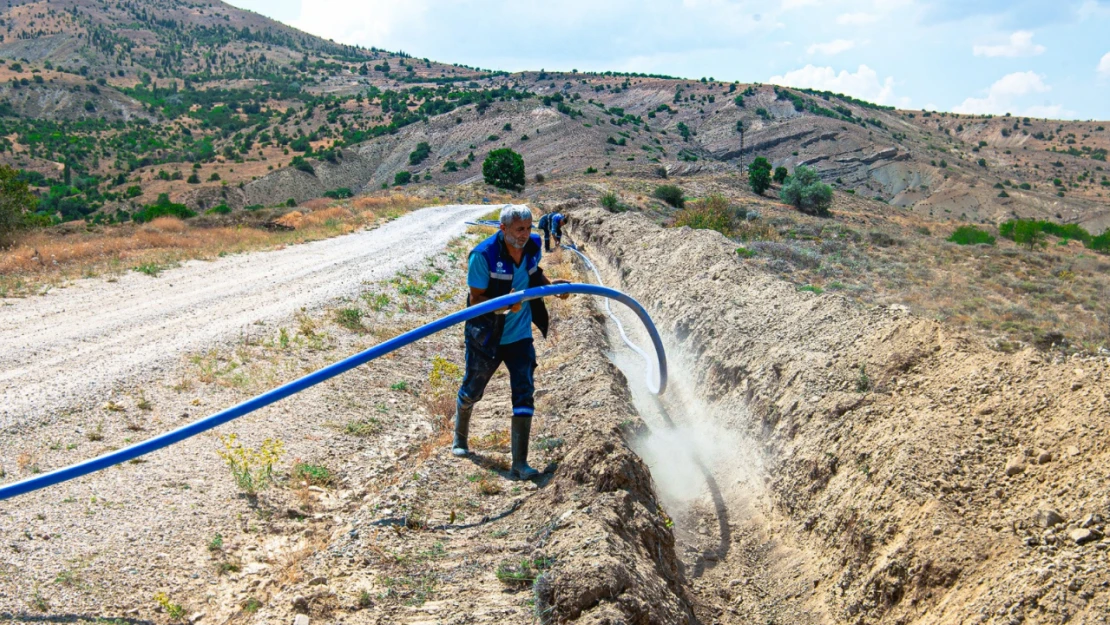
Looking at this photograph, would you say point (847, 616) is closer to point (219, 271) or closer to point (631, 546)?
point (631, 546)

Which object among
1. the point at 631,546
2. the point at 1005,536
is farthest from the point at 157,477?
the point at 1005,536

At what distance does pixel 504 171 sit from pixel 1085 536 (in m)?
61.6

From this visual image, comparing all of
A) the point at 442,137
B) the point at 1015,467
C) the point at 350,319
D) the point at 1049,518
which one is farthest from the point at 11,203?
the point at 442,137

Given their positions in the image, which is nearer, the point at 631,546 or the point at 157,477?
the point at 631,546

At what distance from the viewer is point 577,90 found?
164 meters


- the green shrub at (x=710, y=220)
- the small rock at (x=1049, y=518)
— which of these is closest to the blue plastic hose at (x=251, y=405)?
the small rock at (x=1049, y=518)

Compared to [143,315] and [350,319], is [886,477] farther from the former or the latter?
[143,315]

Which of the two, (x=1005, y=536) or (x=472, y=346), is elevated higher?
(x=472, y=346)

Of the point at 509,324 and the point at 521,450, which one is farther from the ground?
the point at 509,324

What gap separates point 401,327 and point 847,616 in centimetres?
909

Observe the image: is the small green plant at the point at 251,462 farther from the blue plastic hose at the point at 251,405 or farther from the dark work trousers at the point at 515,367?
the dark work trousers at the point at 515,367

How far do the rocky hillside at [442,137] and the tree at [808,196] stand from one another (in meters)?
16.7

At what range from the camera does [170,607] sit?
4465mm

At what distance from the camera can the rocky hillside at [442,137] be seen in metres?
84.3
